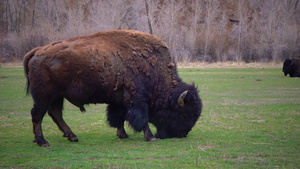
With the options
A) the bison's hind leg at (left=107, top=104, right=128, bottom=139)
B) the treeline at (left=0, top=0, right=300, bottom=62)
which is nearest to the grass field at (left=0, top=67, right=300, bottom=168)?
the bison's hind leg at (left=107, top=104, right=128, bottom=139)

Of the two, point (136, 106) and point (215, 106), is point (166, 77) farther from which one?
point (215, 106)

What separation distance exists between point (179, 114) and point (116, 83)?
5.92ft

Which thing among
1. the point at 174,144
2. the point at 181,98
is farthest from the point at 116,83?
the point at 174,144

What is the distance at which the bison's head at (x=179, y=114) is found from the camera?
26.6ft

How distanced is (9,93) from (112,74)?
12.3 metres

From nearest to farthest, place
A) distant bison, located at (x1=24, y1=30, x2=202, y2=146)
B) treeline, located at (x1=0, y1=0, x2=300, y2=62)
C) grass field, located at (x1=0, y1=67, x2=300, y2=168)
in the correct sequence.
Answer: grass field, located at (x1=0, y1=67, x2=300, y2=168), distant bison, located at (x1=24, y1=30, x2=202, y2=146), treeline, located at (x1=0, y1=0, x2=300, y2=62)

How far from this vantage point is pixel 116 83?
7.85 m

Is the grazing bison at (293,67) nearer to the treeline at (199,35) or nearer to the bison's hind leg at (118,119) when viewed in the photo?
the treeline at (199,35)

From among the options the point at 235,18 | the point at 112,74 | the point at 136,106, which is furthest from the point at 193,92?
the point at 235,18

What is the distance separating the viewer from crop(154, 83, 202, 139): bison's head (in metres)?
8.09

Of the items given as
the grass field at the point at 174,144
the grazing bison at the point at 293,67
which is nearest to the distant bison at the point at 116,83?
the grass field at the point at 174,144

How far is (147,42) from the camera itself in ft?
27.9

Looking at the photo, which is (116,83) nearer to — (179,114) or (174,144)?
(179,114)

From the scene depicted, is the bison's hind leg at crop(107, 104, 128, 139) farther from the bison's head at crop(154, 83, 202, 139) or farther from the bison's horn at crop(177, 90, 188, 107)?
the bison's horn at crop(177, 90, 188, 107)
